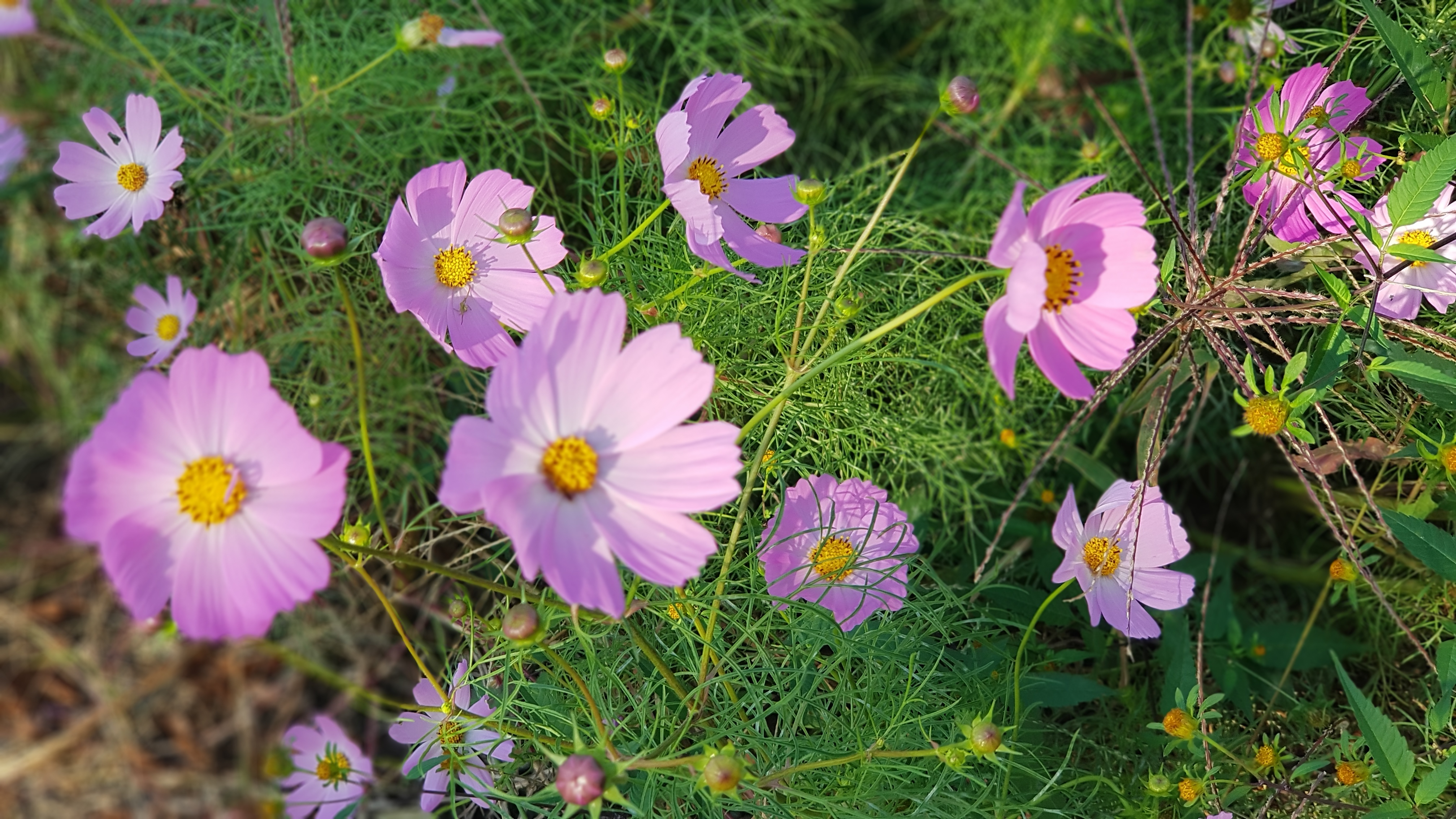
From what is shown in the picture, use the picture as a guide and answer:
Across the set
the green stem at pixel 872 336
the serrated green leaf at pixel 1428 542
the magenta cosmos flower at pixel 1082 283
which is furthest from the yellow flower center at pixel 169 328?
the serrated green leaf at pixel 1428 542

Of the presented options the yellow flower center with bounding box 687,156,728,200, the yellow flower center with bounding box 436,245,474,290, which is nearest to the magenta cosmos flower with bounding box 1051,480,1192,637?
the yellow flower center with bounding box 687,156,728,200

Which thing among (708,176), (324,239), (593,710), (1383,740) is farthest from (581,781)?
(1383,740)

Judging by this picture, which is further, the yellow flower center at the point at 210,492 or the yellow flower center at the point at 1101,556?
the yellow flower center at the point at 1101,556

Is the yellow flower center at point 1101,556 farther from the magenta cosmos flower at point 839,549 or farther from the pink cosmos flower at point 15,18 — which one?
the pink cosmos flower at point 15,18

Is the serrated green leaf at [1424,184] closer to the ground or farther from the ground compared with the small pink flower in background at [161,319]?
farther from the ground

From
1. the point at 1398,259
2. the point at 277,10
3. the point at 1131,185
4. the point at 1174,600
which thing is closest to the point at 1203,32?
the point at 1131,185

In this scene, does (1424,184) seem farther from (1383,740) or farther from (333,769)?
(333,769)

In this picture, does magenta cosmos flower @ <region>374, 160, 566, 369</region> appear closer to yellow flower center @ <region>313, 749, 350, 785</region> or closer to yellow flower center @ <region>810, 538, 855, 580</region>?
yellow flower center @ <region>810, 538, 855, 580</region>

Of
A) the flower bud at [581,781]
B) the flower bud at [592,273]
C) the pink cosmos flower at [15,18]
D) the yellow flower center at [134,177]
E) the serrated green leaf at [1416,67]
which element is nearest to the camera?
the flower bud at [581,781]
